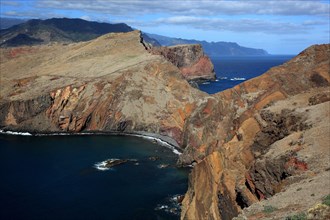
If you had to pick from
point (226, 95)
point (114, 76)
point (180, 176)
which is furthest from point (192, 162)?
point (114, 76)

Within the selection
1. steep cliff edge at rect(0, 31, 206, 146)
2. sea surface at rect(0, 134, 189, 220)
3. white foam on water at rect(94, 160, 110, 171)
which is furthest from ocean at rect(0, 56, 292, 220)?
steep cliff edge at rect(0, 31, 206, 146)

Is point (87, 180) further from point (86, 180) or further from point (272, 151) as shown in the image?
point (272, 151)

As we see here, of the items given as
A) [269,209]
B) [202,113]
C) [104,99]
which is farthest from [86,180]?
[269,209]

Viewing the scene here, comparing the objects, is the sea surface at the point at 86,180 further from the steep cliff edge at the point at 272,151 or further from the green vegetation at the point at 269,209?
the green vegetation at the point at 269,209

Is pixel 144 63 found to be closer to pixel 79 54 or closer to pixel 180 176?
pixel 79 54

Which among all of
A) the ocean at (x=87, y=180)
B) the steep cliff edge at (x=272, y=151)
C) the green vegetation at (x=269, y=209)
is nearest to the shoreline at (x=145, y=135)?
the ocean at (x=87, y=180)

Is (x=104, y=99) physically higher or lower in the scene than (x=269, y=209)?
lower

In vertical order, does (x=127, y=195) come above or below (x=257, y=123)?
below
